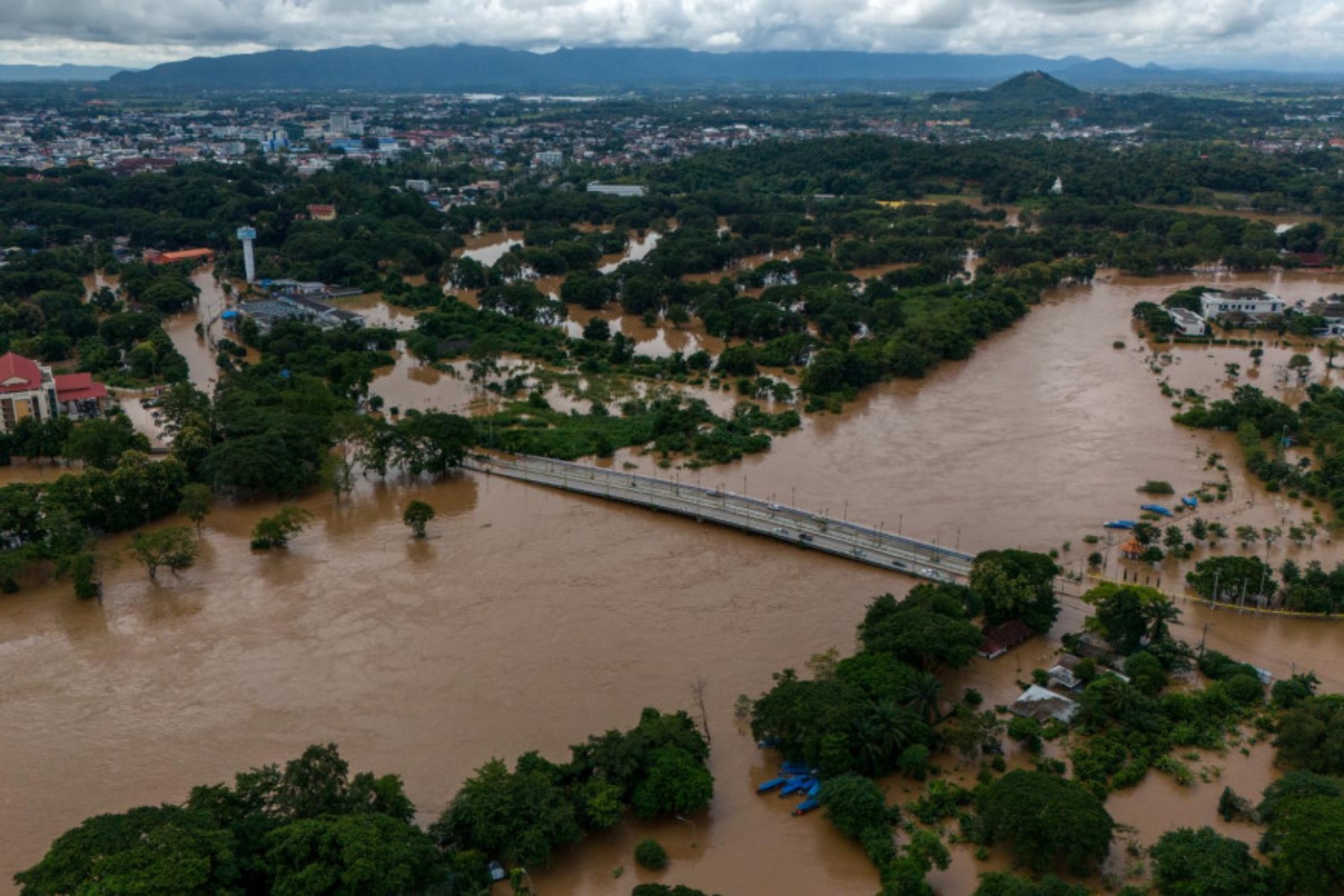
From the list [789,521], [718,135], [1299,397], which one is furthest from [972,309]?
[718,135]

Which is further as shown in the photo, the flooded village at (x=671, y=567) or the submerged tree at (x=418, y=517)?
the submerged tree at (x=418, y=517)

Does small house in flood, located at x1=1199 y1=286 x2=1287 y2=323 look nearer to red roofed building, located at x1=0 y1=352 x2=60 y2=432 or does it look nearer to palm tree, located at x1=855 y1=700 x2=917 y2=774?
palm tree, located at x1=855 y1=700 x2=917 y2=774

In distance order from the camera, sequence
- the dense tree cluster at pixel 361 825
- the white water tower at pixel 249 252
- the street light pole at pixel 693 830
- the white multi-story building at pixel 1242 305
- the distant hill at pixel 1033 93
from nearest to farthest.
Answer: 1. the dense tree cluster at pixel 361 825
2. the street light pole at pixel 693 830
3. the white multi-story building at pixel 1242 305
4. the white water tower at pixel 249 252
5. the distant hill at pixel 1033 93

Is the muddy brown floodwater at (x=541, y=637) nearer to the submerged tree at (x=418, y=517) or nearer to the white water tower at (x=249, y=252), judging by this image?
the submerged tree at (x=418, y=517)

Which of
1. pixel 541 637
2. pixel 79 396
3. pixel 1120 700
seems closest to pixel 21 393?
pixel 79 396

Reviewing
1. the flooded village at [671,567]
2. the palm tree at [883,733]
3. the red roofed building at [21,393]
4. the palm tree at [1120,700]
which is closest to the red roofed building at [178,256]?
the flooded village at [671,567]

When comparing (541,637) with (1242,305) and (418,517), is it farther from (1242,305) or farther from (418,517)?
(1242,305)
